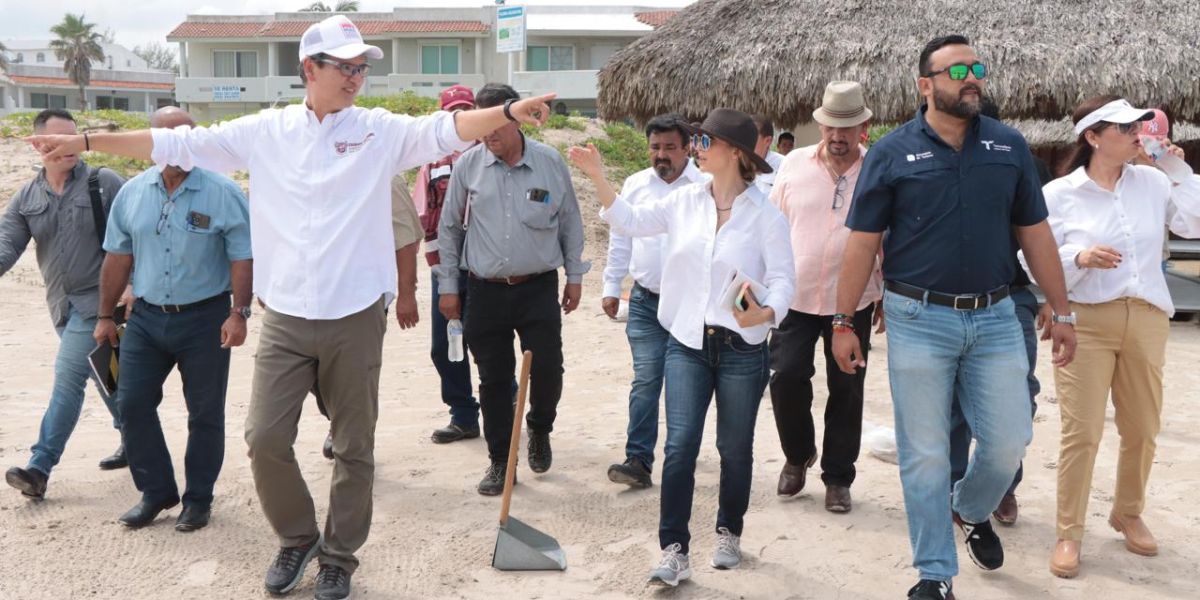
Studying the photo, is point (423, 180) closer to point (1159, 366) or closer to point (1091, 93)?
point (1159, 366)

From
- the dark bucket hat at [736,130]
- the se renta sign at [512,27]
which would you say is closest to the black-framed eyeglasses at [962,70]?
the dark bucket hat at [736,130]

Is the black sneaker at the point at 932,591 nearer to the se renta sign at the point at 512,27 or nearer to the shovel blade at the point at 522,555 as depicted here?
the shovel blade at the point at 522,555

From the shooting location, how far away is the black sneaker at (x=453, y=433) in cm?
681

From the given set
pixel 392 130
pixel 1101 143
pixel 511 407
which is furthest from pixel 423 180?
pixel 1101 143

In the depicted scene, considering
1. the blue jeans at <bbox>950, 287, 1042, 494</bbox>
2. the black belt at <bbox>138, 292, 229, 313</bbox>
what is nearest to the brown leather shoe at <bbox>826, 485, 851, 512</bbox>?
the blue jeans at <bbox>950, 287, 1042, 494</bbox>

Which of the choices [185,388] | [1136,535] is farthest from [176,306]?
[1136,535]

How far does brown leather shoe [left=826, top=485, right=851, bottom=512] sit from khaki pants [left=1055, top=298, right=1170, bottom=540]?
1.03 metres

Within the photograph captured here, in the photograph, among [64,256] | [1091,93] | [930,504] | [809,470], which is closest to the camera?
[930,504]

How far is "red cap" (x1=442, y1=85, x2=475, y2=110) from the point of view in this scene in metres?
6.41

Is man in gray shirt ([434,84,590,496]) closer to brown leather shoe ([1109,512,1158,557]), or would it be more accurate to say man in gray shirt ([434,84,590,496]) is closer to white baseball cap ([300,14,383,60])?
white baseball cap ([300,14,383,60])

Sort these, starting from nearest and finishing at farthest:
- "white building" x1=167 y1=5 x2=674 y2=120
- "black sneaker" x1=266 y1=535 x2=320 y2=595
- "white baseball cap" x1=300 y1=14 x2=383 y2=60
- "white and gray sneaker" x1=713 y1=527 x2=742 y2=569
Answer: "white baseball cap" x1=300 y1=14 x2=383 y2=60, "black sneaker" x1=266 y1=535 x2=320 y2=595, "white and gray sneaker" x1=713 y1=527 x2=742 y2=569, "white building" x1=167 y1=5 x2=674 y2=120

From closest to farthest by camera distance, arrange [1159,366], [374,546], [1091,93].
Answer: [1159,366] → [374,546] → [1091,93]

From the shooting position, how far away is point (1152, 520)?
5309 millimetres

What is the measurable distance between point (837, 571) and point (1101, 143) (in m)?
2.06
